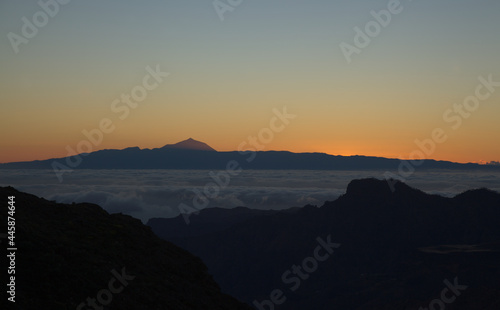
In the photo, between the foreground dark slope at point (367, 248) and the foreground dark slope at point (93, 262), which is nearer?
the foreground dark slope at point (93, 262)

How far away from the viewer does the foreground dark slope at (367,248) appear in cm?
11050

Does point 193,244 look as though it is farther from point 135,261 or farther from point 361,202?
point 135,261

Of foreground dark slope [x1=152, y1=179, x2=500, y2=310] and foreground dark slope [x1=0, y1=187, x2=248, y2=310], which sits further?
foreground dark slope [x1=152, y1=179, x2=500, y2=310]

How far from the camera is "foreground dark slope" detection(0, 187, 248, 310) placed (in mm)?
19219

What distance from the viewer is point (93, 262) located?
2214 cm

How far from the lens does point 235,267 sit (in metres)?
146

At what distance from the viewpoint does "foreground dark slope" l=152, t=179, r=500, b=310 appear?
110 m

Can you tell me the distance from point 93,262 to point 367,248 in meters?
121

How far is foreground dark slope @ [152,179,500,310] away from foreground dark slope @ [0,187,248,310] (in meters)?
80.2

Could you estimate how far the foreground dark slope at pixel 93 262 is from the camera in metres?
19.2

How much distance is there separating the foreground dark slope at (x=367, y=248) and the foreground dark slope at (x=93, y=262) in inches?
3159

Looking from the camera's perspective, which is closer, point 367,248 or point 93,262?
point 93,262

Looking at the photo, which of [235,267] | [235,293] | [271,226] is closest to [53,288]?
[235,293]

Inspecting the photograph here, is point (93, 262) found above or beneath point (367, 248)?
above
